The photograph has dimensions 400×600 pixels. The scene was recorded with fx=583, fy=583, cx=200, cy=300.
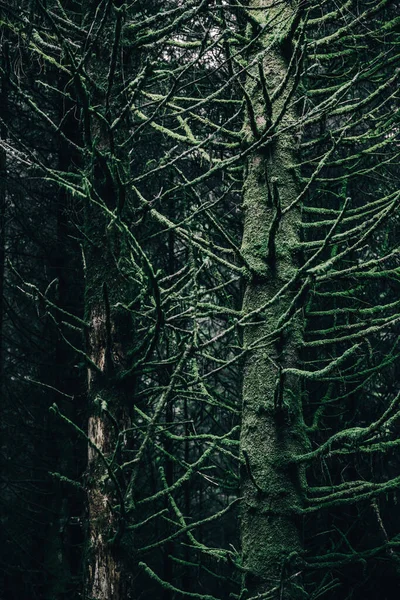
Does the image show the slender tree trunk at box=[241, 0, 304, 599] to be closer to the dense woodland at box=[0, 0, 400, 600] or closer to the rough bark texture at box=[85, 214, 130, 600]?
the dense woodland at box=[0, 0, 400, 600]

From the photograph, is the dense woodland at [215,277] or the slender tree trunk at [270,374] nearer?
the dense woodland at [215,277]

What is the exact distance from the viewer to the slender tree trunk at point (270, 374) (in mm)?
3359

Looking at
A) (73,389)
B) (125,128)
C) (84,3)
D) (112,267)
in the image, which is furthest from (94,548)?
(73,389)

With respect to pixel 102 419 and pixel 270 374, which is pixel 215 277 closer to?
pixel 270 374

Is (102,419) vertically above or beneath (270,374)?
beneath

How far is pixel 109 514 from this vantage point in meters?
2.82

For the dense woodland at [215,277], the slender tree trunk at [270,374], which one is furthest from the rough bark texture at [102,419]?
the slender tree trunk at [270,374]

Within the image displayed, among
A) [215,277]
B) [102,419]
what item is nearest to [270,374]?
[215,277]

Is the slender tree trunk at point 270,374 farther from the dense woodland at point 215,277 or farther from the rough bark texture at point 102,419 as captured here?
the rough bark texture at point 102,419

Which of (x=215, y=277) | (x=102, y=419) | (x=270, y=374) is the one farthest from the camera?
(x=215, y=277)

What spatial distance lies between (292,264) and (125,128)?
1.36 metres

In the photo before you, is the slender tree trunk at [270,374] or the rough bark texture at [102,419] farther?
the slender tree trunk at [270,374]

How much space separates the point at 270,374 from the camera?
364 centimetres

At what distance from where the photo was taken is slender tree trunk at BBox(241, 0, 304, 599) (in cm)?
336
